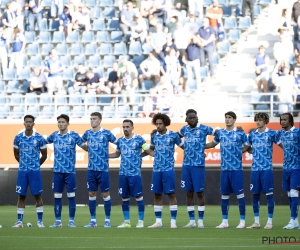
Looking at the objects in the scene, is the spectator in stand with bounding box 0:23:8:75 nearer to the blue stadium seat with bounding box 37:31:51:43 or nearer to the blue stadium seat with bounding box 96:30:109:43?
the blue stadium seat with bounding box 37:31:51:43

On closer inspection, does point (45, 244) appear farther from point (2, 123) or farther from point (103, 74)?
point (103, 74)

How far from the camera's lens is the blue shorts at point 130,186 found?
18453mm

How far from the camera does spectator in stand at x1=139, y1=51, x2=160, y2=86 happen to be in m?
28.0

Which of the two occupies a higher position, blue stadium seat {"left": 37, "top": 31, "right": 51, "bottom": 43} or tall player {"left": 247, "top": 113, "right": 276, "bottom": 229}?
blue stadium seat {"left": 37, "top": 31, "right": 51, "bottom": 43}

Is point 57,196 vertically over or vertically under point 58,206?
over

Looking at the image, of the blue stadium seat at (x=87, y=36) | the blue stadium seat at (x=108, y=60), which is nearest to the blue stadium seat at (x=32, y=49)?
the blue stadium seat at (x=87, y=36)

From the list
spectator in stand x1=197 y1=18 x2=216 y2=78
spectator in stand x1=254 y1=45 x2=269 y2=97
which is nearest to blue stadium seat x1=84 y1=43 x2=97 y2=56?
spectator in stand x1=197 y1=18 x2=216 y2=78

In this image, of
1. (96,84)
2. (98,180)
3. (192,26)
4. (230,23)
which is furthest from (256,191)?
(230,23)

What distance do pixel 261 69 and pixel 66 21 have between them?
672 cm

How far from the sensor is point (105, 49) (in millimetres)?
30016

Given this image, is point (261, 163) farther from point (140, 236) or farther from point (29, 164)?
point (29, 164)

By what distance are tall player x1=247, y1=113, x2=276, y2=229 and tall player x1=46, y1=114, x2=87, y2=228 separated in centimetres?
331

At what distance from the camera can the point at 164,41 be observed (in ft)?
94.8

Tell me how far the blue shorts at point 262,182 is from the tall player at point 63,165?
11.0 feet
